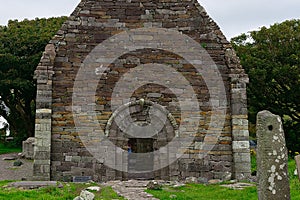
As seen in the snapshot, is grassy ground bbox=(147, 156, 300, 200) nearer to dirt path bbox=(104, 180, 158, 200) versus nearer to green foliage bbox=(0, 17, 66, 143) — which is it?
dirt path bbox=(104, 180, 158, 200)

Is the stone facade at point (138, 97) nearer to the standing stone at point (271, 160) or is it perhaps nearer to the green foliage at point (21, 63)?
the standing stone at point (271, 160)

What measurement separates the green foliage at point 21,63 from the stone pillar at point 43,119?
42.0 feet

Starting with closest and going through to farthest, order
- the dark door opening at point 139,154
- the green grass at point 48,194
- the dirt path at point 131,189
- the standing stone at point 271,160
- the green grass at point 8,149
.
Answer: the standing stone at point 271,160, the green grass at point 48,194, the dirt path at point 131,189, the dark door opening at point 139,154, the green grass at point 8,149

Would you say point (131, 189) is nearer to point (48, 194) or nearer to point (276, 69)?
point (48, 194)

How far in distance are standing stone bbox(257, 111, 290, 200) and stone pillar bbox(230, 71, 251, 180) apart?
6.55 meters

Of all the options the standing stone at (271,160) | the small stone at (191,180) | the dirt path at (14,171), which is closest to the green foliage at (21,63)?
the dirt path at (14,171)

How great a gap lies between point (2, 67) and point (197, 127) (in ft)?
54.2

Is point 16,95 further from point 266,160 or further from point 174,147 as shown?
point 266,160

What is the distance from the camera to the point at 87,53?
12.2m

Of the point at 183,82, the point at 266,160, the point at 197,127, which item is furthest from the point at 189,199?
the point at 183,82

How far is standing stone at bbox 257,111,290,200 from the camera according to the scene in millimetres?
5246

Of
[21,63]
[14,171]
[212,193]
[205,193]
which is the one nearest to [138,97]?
[205,193]

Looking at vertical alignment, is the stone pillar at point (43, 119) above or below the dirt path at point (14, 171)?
above

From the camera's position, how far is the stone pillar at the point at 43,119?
37.0 ft
